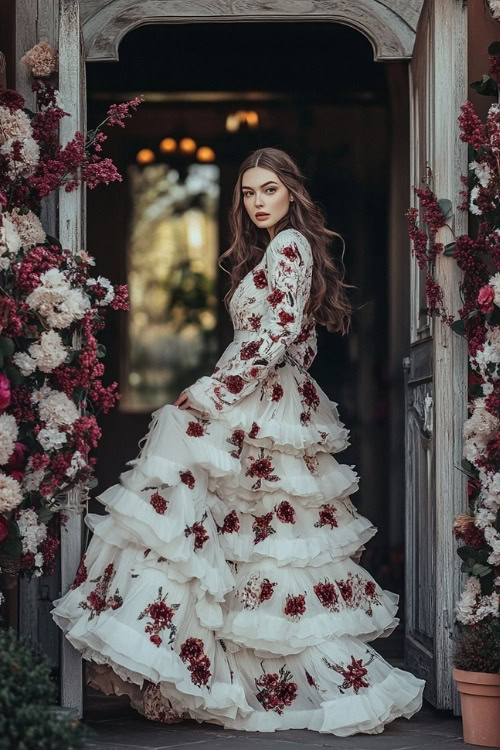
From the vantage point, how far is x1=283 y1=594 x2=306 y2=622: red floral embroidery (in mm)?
4371

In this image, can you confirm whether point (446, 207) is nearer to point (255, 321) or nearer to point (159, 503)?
point (255, 321)

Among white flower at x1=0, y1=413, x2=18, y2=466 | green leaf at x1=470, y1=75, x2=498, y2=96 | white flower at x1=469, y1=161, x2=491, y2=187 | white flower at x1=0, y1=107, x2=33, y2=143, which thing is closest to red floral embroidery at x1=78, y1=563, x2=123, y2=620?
white flower at x1=0, y1=413, x2=18, y2=466

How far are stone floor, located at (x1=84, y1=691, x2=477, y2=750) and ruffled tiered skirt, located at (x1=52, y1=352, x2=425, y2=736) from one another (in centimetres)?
6

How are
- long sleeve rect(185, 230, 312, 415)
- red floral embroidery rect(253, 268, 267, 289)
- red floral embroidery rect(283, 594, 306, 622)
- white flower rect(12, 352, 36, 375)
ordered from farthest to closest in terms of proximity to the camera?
red floral embroidery rect(253, 268, 267, 289) → long sleeve rect(185, 230, 312, 415) → red floral embroidery rect(283, 594, 306, 622) → white flower rect(12, 352, 36, 375)

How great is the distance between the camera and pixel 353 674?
431cm

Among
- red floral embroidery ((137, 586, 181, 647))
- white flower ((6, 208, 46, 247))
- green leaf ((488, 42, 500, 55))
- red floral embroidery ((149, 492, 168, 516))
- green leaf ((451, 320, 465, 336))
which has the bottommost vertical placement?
red floral embroidery ((137, 586, 181, 647))

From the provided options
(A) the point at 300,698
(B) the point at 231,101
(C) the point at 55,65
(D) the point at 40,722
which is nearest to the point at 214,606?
(A) the point at 300,698

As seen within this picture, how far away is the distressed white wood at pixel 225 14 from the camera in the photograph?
16.2ft

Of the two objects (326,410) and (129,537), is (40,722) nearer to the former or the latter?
(129,537)

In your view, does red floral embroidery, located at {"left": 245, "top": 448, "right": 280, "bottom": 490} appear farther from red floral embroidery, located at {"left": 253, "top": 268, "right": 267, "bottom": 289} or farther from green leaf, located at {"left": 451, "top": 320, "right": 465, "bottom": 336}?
green leaf, located at {"left": 451, "top": 320, "right": 465, "bottom": 336}

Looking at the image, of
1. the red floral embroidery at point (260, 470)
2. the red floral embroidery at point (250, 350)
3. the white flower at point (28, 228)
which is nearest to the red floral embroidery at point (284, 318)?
the red floral embroidery at point (250, 350)

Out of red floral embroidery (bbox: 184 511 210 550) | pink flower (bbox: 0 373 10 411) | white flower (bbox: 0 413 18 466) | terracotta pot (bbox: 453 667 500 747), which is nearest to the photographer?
pink flower (bbox: 0 373 10 411)

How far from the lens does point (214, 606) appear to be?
14.0 ft

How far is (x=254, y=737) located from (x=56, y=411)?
138 centimetres
